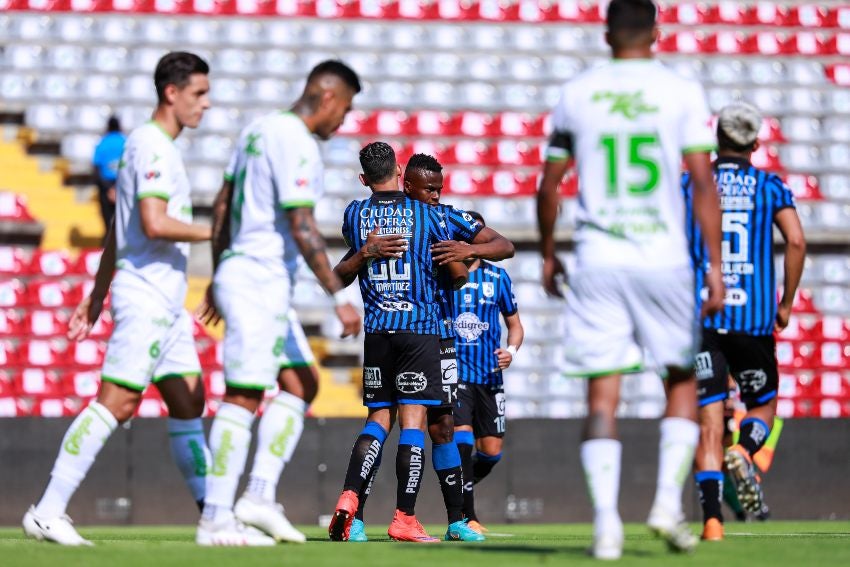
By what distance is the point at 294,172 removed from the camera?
6.30 meters

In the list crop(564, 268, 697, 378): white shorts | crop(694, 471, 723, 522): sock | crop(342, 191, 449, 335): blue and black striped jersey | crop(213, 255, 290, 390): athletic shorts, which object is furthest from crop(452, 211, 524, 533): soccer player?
crop(564, 268, 697, 378): white shorts

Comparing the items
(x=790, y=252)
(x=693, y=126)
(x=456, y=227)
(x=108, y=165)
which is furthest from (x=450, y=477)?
(x=108, y=165)

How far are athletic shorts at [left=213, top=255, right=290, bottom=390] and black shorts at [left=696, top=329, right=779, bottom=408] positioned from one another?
231 centimetres

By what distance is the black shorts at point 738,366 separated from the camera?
7.53 meters

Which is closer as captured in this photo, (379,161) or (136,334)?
(136,334)

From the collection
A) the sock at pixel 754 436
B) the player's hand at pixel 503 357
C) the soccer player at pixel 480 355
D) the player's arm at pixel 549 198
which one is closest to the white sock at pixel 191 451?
the player's arm at pixel 549 198

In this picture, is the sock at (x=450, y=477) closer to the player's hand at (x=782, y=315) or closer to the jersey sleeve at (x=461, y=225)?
the jersey sleeve at (x=461, y=225)

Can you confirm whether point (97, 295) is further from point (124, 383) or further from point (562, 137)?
point (562, 137)

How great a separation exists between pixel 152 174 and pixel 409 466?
226cm

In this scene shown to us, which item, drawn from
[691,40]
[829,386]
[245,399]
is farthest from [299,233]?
[691,40]

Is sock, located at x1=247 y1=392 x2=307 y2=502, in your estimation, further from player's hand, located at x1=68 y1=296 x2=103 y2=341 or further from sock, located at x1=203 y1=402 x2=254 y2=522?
player's hand, located at x1=68 y1=296 x2=103 y2=341

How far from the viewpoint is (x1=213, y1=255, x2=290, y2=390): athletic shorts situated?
6.30m

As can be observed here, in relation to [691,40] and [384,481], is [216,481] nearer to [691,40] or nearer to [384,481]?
[384,481]

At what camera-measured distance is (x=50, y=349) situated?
48.9ft
